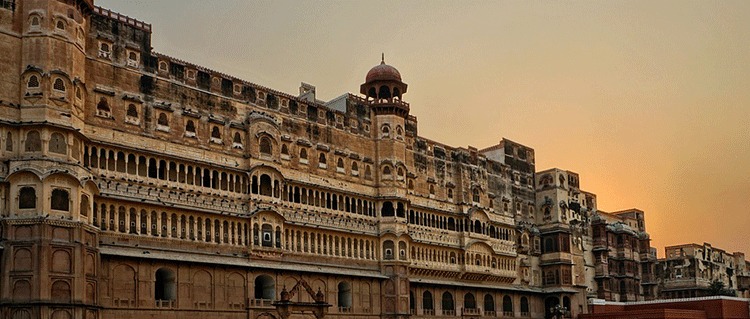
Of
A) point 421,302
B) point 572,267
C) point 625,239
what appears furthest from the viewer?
point 625,239

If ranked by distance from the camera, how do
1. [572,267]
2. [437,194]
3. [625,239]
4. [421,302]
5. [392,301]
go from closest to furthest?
[392,301] → [421,302] → [437,194] → [572,267] → [625,239]

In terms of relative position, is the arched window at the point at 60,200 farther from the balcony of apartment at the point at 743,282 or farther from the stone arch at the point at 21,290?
the balcony of apartment at the point at 743,282

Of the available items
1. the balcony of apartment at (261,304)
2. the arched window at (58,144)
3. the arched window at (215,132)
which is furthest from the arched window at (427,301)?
the arched window at (58,144)

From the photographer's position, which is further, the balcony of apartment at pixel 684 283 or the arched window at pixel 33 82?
the balcony of apartment at pixel 684 283

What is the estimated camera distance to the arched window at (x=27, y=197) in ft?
117

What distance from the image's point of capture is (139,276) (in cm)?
3950

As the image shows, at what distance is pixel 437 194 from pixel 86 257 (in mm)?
29510

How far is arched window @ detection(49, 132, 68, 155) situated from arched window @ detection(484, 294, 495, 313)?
3582 cm

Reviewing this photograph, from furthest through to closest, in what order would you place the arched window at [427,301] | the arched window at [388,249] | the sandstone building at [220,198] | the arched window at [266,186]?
the arched window at [427,301] < the arched window at [388,249] < the arched window at [266,186] < the sandstone building at [220,198]

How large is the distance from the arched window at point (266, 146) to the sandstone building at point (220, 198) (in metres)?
0.14

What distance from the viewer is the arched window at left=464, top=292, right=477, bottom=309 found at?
6032cm

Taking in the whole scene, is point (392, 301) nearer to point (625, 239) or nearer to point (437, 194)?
point (437, 194)

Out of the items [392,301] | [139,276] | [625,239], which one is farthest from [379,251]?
[625,239]

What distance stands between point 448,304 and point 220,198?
21.4 meters
